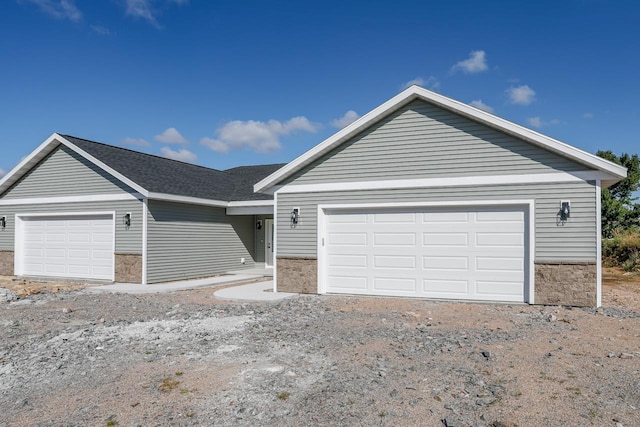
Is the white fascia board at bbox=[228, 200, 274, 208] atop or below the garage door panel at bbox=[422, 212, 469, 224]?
atop

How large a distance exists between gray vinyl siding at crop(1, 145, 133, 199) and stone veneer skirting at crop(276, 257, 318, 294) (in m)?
5.85

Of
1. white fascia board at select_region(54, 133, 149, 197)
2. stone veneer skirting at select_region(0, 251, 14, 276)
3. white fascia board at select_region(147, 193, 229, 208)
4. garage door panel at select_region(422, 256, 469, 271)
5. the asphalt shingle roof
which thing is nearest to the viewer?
garage door panel at select_region(422, 256, 469, 271)

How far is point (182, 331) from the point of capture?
23.2 feet

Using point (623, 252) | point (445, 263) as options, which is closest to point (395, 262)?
point (445, 263)

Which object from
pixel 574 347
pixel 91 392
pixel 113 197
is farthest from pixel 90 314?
pixel 574 347

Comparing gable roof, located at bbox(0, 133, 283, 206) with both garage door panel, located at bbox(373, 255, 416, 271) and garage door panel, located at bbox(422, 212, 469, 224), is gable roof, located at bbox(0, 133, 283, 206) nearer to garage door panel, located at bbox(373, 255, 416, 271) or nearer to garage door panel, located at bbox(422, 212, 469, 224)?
garage door panel, located at bbox(373, 255, 416, 271)

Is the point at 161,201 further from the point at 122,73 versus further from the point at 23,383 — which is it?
the point at 23,383

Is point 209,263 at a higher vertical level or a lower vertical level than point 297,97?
lower

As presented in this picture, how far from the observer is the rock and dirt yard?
3.82 metres

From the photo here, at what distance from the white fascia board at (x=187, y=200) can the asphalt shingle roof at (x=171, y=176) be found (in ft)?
0.48

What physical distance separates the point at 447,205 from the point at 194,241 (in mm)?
9031

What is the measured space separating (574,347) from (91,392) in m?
6.15

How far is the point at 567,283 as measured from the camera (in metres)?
8.98

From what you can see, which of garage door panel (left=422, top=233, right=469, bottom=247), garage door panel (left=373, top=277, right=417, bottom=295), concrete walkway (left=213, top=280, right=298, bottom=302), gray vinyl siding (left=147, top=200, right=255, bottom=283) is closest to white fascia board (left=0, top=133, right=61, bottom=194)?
gray vinyl siding (left=147, top=200, right=255, bottom=283)
